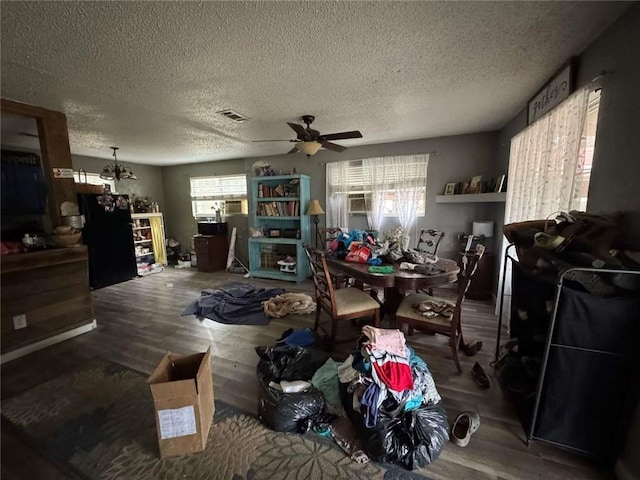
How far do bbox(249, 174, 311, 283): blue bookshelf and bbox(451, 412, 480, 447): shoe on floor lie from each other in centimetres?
317

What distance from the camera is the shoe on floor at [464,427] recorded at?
138cm

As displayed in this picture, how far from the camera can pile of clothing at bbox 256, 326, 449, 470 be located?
1.29 meters

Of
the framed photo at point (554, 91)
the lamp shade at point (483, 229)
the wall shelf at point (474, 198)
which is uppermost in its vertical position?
the framed photo at point (554, 91)

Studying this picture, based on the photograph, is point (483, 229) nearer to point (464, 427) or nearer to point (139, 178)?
point (464, 427)

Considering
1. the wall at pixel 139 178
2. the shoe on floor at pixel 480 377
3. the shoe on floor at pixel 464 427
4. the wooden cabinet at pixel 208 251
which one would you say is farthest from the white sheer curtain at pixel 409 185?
the wall at pixel 139 178

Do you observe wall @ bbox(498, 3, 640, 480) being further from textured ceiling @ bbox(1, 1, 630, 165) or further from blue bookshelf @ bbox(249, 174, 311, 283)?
blue bookshelf @ bbox(249, 174, 311, 283)

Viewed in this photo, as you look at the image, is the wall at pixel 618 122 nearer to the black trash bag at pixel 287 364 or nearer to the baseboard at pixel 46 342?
the black trash bag at pixel 287 364

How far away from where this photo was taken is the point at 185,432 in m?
1.34

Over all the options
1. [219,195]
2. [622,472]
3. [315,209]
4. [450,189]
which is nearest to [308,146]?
[315,209]

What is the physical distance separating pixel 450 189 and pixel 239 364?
3596 mm

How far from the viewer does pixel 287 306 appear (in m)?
3.13

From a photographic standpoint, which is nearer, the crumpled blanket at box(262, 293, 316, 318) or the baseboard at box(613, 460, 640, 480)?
the baseboard at box(613, 460, 640, 480)

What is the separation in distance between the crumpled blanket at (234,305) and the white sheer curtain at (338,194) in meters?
1.58

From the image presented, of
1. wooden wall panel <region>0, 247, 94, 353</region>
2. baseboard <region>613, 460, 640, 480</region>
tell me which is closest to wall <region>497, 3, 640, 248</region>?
baseboard <region>613, 460, 640, 480</region>
